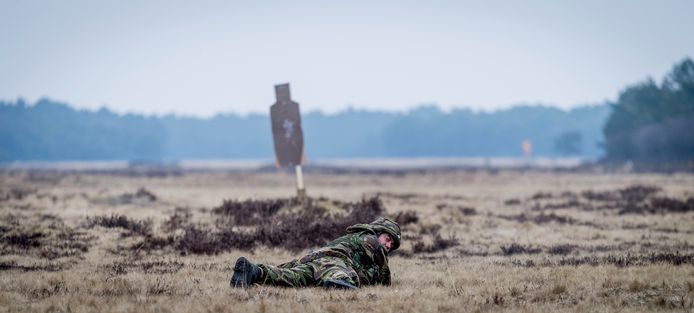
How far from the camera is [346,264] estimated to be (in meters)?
7.83

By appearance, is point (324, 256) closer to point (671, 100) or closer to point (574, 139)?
point (671, 100)

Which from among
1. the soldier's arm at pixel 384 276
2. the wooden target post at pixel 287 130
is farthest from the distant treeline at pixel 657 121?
the soldier's arm at pixel 384 276

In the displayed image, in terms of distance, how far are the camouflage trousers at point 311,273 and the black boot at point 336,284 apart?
0.07 m

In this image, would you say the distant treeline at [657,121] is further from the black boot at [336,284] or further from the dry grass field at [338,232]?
the black boot at [336,284]

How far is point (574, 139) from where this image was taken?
122000 mm

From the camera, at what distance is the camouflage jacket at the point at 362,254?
7.84 metres

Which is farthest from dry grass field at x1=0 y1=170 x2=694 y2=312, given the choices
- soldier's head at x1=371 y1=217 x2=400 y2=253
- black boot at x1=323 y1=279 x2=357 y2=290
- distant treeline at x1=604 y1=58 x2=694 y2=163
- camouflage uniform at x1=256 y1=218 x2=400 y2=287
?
distant treeline at x1=604 y1=58 x2=694 y2=163

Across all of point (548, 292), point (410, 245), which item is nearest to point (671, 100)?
point (410, 245)

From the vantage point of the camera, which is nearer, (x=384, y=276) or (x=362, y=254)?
(x=362, y=254)

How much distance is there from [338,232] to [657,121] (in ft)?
215

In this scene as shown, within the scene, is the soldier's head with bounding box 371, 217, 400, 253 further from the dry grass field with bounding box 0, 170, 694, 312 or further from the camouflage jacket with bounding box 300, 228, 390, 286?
the dry grass field with bounding box 0, 170, 694, 312

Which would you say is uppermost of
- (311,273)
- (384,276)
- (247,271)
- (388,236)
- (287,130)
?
(287,130)

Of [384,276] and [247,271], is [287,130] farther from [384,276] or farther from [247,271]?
[247,271]

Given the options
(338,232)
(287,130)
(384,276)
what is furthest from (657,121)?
(384,276)
